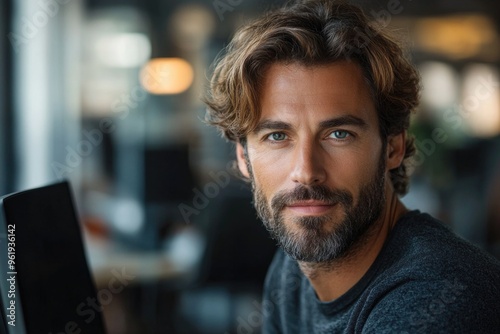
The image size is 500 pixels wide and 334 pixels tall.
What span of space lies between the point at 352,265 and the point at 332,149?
0.86ft

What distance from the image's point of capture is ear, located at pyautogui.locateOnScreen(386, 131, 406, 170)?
1.68 meters

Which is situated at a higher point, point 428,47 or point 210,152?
point 428,47

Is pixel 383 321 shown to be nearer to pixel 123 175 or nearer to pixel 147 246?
pixel 147 246

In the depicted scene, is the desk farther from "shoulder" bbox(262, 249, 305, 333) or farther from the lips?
the lips

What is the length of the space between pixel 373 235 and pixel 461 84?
436cm

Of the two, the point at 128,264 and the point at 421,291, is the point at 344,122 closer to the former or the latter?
the point at 421,291

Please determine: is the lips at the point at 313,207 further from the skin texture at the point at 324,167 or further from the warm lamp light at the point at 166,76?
the warm lamp light at the point at 166,76

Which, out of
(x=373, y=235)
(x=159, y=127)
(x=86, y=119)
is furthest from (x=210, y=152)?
(x=373, y=235)

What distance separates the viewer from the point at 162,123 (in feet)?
18.4

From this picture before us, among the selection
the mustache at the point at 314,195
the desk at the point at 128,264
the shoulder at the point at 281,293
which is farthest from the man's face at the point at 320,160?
the desk at the point at 128,264

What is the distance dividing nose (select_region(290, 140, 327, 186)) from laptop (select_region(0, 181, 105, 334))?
0.45 meters

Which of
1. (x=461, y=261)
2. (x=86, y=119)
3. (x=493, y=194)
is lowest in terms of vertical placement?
(x=493, y=194)

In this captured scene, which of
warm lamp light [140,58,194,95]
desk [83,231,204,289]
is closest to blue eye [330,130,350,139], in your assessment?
desk [83,231,204,289]

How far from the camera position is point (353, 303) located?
1523mm
